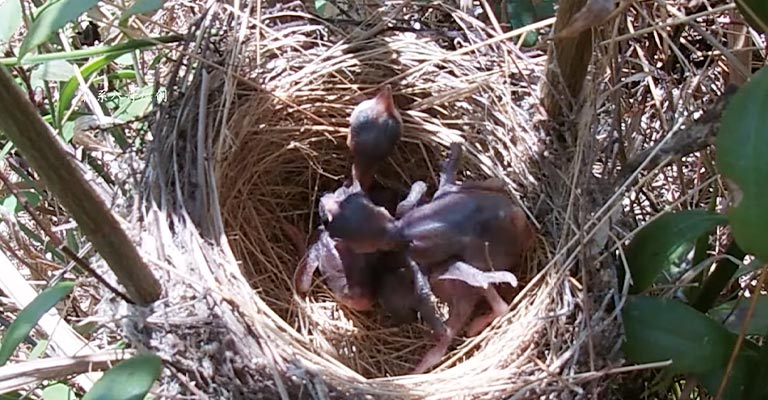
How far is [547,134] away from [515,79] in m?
0.12

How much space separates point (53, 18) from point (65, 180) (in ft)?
0.70

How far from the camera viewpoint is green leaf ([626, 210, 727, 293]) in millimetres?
1004

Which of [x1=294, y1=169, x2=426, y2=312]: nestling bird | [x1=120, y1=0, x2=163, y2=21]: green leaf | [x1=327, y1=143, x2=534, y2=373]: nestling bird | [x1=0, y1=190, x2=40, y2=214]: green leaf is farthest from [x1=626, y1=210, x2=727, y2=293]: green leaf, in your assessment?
[x1=0, y1=190, x2=40, y2=214]: green leaf

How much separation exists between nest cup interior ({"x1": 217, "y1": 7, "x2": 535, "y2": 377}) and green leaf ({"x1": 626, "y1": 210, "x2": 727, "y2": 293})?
0.33 meters

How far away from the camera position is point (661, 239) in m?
1.04

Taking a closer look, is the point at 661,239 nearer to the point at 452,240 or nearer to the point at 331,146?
the point at 452,240

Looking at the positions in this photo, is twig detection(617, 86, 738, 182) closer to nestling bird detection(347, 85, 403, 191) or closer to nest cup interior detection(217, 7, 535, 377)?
nest cup interior detection(217, 7, 535, 377)

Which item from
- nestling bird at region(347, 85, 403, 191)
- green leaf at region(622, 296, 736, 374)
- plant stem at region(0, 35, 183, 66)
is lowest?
green leaf at region(622, 296, 736, 374)

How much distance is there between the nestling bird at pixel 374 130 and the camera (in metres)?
1.43

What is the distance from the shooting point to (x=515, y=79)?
1.43 m

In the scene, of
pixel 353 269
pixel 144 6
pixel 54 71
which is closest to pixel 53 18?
pixel 144 6

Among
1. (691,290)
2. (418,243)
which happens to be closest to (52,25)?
(418,243)

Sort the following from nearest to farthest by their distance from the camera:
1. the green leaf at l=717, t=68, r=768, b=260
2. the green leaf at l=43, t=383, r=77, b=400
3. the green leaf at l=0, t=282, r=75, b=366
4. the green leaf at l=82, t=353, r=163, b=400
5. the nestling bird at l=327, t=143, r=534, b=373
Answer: the green leaf at l=717, t=68, r=768, b=260 → the green leaf at l=82, t=353, r=163, b=400 → the green leaf at l=0, t=282, r=75, b=366 → the green leaf at l=43, t=383, r=77, b=400 → the nestling bird at l=327, t=143, r=534, b=373

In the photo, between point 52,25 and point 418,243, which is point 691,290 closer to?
point 418,243
